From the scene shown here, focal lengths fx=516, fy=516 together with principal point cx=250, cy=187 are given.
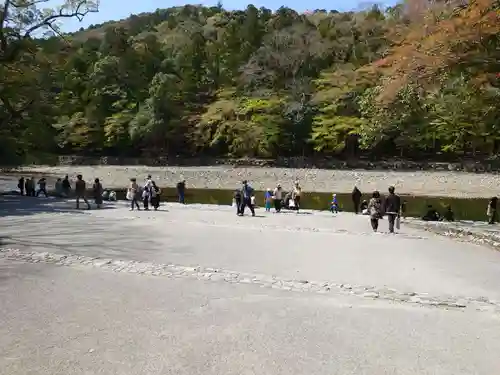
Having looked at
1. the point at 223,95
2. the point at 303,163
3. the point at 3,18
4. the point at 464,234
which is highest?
the point at 223,95

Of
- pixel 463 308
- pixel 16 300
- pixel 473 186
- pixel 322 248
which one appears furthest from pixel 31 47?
pixel 473 186

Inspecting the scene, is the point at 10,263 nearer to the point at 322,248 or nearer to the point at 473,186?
the point at 322,248

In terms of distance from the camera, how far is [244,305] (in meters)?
6.58

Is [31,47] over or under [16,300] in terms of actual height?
over

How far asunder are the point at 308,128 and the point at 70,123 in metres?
30.4

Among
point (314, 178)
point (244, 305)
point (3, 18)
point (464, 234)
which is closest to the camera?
point (244, 305)

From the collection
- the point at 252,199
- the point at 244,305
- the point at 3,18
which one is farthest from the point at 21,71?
the point at 244,305

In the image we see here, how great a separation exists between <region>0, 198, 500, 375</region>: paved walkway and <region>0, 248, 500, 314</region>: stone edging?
0.03 meters

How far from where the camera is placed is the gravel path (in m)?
40.1

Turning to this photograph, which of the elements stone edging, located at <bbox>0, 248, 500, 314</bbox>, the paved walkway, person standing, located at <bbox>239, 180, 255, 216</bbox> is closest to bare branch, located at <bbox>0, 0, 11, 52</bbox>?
person standing, located at <bbox>239, 180, 255, 216</bbox>

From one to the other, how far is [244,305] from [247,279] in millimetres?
1486

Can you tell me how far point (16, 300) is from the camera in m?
6.60

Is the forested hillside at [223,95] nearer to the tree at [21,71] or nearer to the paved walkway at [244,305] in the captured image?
the tree at [21,71]

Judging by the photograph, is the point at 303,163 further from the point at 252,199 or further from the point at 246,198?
the point at 246,198
